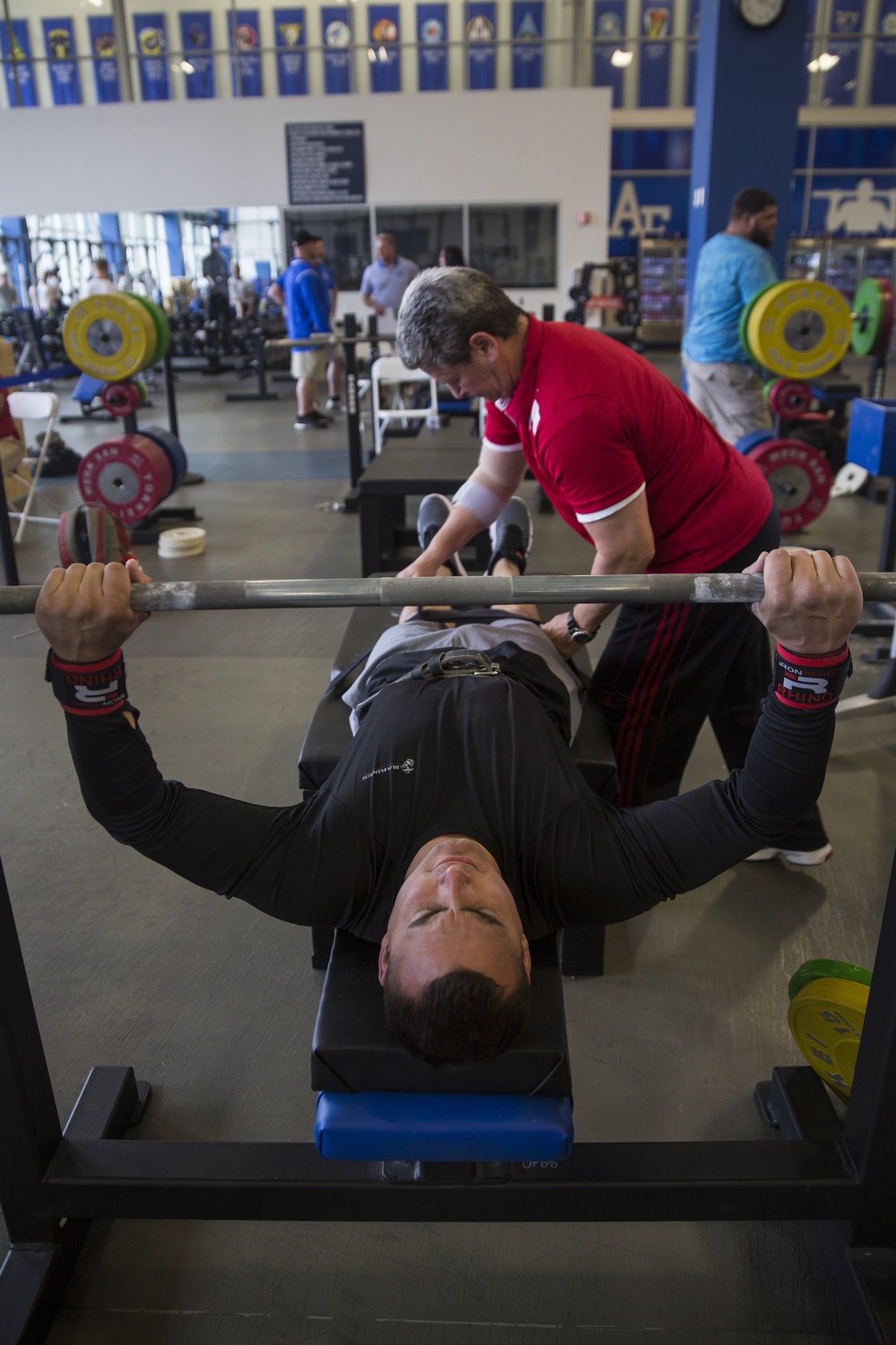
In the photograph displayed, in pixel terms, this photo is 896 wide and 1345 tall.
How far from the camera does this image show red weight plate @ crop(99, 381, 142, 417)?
517cm

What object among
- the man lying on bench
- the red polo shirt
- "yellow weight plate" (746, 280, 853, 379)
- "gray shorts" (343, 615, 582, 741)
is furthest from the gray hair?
"yellow weight plate" (746, 280, 853, 379)

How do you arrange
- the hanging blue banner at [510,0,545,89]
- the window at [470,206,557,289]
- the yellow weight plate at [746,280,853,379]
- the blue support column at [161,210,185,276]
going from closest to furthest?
the yellow weight plate at [746,280,853,379], the window at [470,206,557,289], the hanging blue banner at [510,0,545,89], the blue support column at [161,210,185,276]

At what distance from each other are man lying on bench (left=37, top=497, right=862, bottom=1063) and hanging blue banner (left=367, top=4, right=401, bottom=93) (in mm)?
15411

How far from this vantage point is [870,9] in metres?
14.2

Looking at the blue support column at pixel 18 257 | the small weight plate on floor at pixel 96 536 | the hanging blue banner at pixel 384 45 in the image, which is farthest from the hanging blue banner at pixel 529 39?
the small weight plate on floor at pixel 96 536

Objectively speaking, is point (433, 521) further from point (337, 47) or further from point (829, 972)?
point (337, 47)

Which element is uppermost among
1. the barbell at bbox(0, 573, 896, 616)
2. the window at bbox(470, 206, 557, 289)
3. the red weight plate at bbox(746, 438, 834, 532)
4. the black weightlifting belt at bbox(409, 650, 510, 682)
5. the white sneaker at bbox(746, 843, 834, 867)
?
the window at bbox(470, 206, 557, 289)

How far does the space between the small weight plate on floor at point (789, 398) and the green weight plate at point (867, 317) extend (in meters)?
0.60

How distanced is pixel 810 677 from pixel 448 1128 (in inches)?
29.4

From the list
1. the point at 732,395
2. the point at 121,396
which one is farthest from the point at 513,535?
the point at 121,396

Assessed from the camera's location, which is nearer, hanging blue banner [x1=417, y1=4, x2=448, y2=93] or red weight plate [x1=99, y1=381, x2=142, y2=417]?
red weight plate [x1=99, y1=381, x2=142, y2=417]

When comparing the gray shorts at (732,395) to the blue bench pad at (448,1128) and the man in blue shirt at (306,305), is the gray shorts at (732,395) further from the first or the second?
the blue bench pad at (448,1128)

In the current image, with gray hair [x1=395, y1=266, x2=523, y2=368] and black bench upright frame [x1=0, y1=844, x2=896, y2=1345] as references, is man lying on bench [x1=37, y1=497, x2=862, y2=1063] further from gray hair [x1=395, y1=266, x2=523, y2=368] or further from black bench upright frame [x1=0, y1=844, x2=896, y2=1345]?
gray hair [x1=395, y1=266, x2=523, y2=368]

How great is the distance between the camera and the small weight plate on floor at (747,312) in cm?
430
